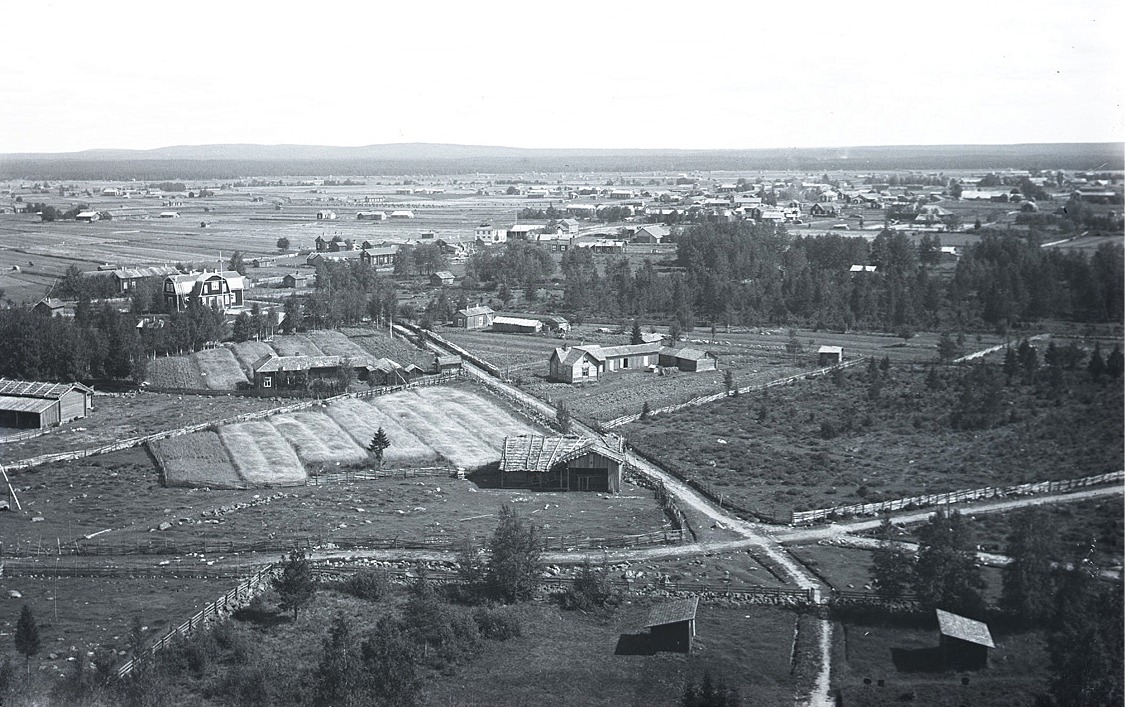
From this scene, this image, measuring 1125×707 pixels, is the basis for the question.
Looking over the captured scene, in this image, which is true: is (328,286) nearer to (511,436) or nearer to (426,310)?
(426,310)

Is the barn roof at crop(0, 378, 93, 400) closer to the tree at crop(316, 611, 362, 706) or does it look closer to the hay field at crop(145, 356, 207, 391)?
the hay field at crop(145, 356, 207, 391)

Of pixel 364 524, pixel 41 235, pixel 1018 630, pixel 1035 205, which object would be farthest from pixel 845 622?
pixel 41 235

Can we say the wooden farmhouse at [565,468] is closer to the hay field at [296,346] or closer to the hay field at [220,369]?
the hay field at [220,369]

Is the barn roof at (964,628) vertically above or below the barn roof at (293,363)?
below

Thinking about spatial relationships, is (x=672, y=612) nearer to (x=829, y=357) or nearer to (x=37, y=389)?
(x=37, y=389)

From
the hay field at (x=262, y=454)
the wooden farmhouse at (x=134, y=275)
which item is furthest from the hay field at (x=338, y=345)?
the wooden farmhouse at (x=134, y=275)
